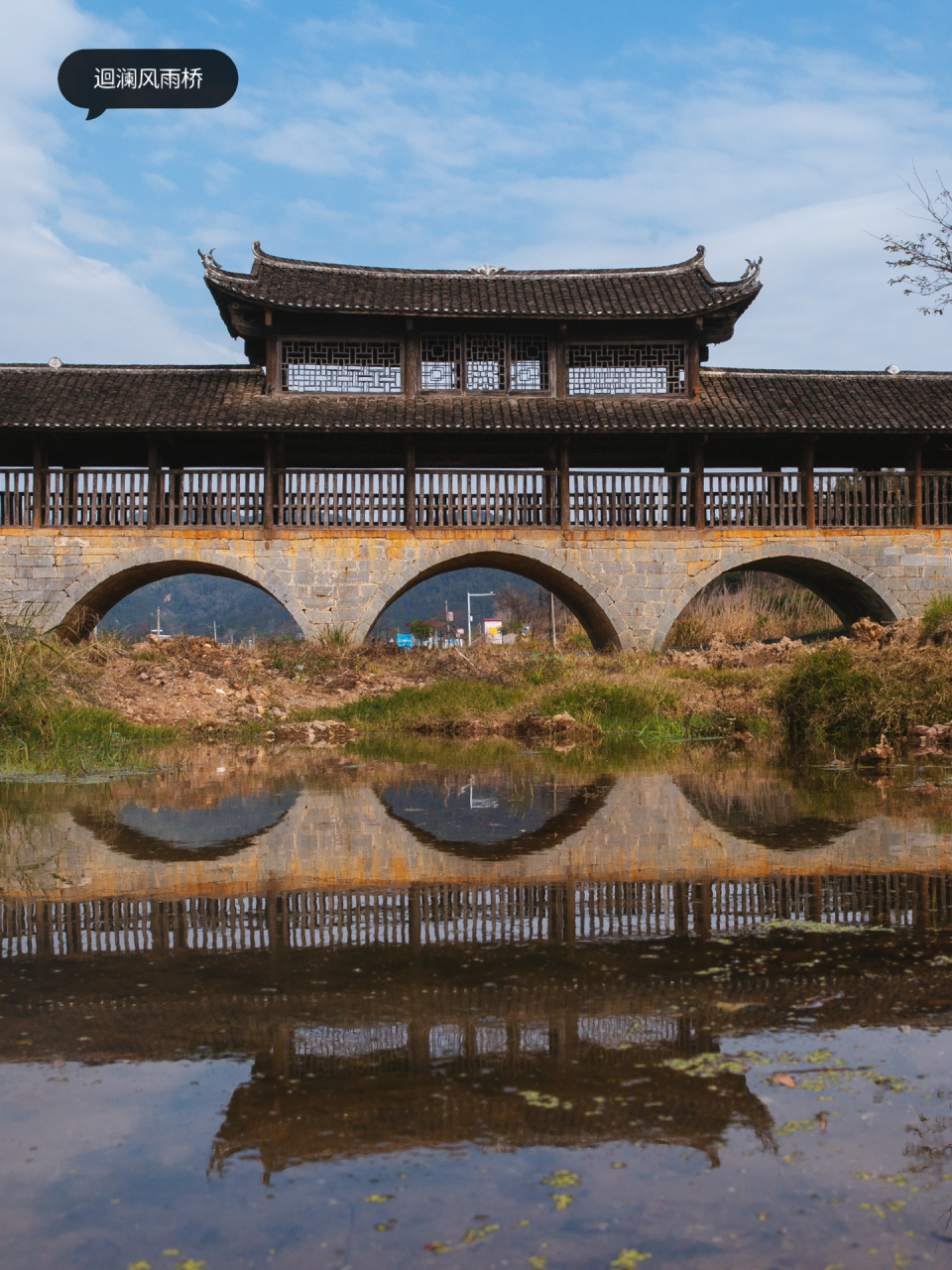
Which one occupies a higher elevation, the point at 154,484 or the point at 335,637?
the point at 154,484

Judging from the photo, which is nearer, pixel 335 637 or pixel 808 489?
pixel 335 637

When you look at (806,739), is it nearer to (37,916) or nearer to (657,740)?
(657,740)

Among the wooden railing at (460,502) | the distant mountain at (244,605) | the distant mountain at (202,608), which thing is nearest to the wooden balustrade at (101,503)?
the wooden railing at (460,502)

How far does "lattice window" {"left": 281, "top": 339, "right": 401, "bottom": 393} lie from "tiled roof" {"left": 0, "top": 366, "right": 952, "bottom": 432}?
0.31 meters

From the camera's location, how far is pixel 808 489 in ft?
61.7

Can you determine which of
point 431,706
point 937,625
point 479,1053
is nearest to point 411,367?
point 431,706

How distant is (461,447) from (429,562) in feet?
9.81

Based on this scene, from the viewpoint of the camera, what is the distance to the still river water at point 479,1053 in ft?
5.70

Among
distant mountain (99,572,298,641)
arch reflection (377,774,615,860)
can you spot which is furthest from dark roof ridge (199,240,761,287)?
distant mountain (99,572,298,641)

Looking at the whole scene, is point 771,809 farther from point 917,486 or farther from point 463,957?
point 917,486

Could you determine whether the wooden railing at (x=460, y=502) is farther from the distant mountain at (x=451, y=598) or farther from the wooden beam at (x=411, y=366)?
the distant mountain at (x=451, y=598)

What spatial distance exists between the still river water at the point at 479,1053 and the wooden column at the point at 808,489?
1466cm

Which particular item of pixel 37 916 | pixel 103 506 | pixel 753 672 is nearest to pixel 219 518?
pixel 103 506

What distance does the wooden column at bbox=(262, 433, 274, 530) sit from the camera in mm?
18000
